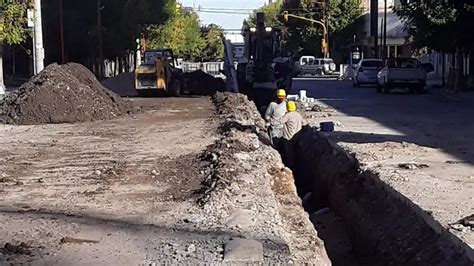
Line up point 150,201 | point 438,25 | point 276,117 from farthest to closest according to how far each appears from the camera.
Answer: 1. point 438,25
2. point 276,117
3. point 150,201

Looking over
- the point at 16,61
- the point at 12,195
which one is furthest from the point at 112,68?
the point at 12,195

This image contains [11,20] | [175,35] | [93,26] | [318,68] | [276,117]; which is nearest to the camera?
[276,117]

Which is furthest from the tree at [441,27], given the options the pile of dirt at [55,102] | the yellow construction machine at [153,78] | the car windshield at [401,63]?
the pile of dirt at [55,102]

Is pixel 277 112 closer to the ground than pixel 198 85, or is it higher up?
higher up

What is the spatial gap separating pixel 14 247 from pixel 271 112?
10.6 metres

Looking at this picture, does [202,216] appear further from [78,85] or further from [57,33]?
[57,33]

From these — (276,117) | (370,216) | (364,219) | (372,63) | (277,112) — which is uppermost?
(372,63)

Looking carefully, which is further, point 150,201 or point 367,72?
point 367,72

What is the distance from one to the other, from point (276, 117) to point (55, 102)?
34.2 feet

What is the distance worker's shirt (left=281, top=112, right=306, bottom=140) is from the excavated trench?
647 mm

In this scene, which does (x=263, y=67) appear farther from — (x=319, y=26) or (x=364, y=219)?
(x=319, y=26)

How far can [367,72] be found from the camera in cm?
5162

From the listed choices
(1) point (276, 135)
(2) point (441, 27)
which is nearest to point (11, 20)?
(1) point (276, 135)

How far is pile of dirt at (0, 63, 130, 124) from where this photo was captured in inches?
1052
